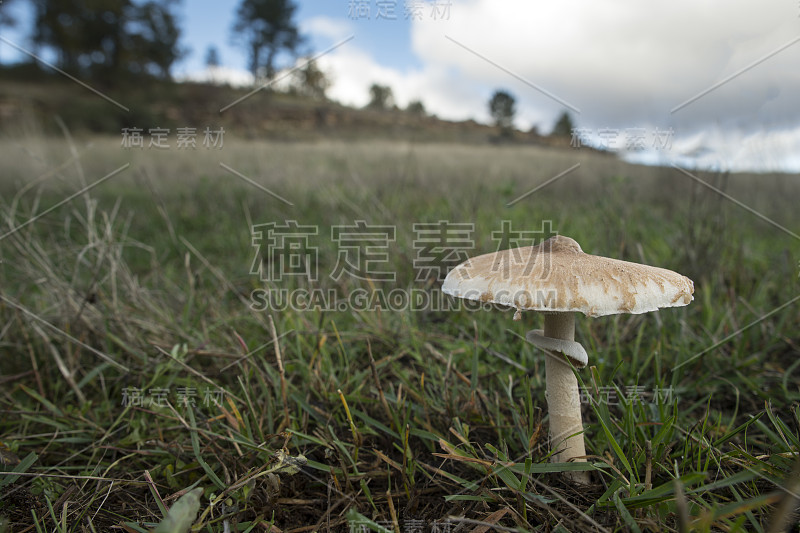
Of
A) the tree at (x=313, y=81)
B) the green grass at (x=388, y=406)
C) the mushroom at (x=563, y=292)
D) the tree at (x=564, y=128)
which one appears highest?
the tree at (x=313, y=81)

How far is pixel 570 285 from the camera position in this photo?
1.30 meters

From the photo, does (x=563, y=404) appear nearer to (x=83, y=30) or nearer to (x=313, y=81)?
(x=313, y=81)

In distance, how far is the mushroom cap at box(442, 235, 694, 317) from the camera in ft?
4.19

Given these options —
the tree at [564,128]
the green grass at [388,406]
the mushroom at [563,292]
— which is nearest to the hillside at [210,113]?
the tree at [564,128]

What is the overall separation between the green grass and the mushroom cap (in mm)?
423

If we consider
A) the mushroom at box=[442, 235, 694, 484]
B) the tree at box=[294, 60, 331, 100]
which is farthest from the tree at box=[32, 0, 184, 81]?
the mushroom at box=[442, 235, 694, 484]

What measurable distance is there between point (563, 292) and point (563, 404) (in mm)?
589

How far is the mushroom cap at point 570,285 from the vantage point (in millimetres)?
1278

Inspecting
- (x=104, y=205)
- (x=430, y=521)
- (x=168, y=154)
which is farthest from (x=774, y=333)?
(x=168, y=154)

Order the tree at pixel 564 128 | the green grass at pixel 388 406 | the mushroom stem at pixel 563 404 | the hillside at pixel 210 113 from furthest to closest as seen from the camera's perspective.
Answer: the hillside at pixel 210 113 < the tree at pixel 564 128 < the mushroom stem at pixel 563 404 < the green grass at pixel 388 406

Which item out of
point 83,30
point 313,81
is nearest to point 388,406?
point 313,81

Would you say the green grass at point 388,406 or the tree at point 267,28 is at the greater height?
the tree at point 267,28

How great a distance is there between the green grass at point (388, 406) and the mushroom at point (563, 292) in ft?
0.39

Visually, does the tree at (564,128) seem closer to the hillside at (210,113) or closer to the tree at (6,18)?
the hillside at (210,113)
